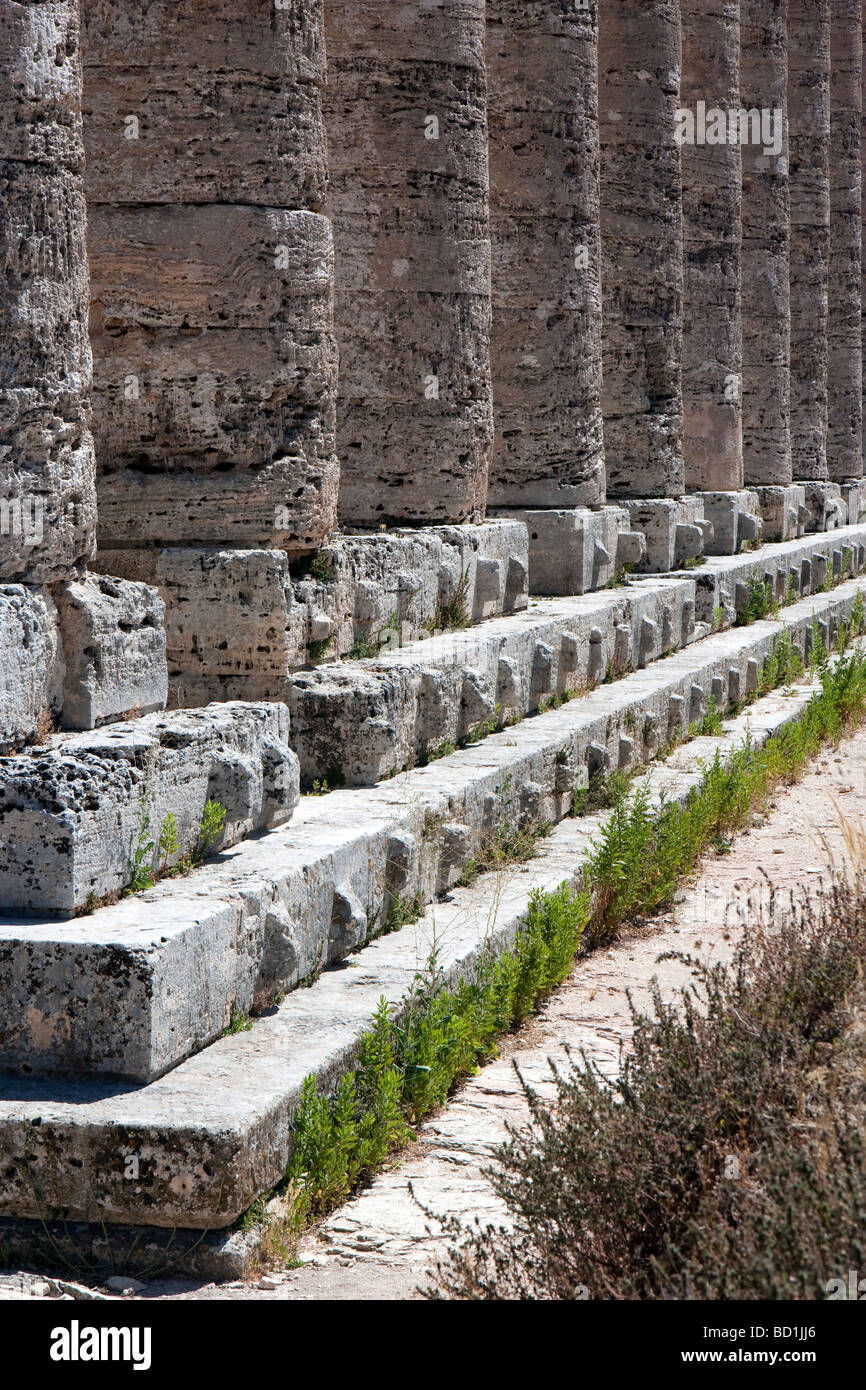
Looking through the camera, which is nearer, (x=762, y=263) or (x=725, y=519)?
(x=725, y=519)

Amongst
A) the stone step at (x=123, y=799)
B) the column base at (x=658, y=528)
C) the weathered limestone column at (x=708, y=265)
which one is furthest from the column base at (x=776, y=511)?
the stone step at (x=123, y=799)

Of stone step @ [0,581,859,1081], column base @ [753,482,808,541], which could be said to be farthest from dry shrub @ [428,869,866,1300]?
column base @ [753,482,808,541]

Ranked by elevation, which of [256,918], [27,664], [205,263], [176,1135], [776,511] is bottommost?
[176,1135]

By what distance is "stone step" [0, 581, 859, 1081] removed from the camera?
14.5 ft

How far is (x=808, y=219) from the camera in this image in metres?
20.8

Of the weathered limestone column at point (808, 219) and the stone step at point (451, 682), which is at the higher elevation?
the weathered limestone column at point (808, 219)

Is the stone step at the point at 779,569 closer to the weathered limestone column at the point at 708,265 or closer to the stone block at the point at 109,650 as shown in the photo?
the weathered limestone column at the point at 708,265

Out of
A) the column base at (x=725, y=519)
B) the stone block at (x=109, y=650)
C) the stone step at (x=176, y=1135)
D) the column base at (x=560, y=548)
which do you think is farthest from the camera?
the column base at (x=725, y=519)

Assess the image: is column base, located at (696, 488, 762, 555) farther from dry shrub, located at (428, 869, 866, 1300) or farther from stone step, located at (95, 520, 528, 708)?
dry shrub, located at (428, 869, 866, 1300)

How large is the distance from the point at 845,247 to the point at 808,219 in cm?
249

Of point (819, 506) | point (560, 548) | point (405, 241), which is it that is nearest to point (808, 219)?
point (819, 506)

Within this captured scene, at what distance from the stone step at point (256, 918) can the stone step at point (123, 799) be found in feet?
0.30

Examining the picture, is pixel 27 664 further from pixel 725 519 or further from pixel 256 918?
pixel 725 519

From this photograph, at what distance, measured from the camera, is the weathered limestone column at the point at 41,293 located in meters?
4.86
